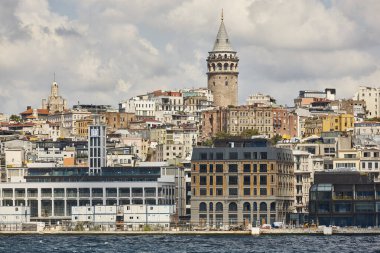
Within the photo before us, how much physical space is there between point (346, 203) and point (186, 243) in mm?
22815

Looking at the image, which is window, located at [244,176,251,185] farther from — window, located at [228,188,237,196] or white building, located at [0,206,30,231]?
white building, located at [0,206,30,231]

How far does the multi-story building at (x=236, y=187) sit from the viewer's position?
163m

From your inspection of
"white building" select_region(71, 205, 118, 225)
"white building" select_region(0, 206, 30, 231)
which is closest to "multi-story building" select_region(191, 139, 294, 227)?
"white building" select_region(71, 205, 118, 225)

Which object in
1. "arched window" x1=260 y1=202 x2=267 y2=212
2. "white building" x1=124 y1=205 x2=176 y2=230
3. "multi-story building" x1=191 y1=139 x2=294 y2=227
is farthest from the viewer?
"arched window" x1=260 y1=202 x2=267 y2=212

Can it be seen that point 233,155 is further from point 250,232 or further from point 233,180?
point 250,232

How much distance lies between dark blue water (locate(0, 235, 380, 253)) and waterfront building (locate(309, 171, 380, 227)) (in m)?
5.55

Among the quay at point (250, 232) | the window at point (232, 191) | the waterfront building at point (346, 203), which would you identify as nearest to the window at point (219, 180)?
the window at point (232, 191)

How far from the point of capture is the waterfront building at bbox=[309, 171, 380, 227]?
160m

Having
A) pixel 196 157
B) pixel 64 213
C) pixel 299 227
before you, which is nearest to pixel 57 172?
pixel 64 213

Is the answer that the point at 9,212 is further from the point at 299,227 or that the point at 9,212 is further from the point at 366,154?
the point at 366,154

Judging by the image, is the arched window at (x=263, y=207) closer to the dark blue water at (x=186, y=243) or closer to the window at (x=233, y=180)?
the window at (x=233, y=180)

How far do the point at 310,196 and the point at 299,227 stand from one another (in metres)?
3.77

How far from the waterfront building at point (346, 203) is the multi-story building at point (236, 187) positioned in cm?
502

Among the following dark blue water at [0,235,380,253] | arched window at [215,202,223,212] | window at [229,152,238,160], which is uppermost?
A: window at [229,152,238,160]
